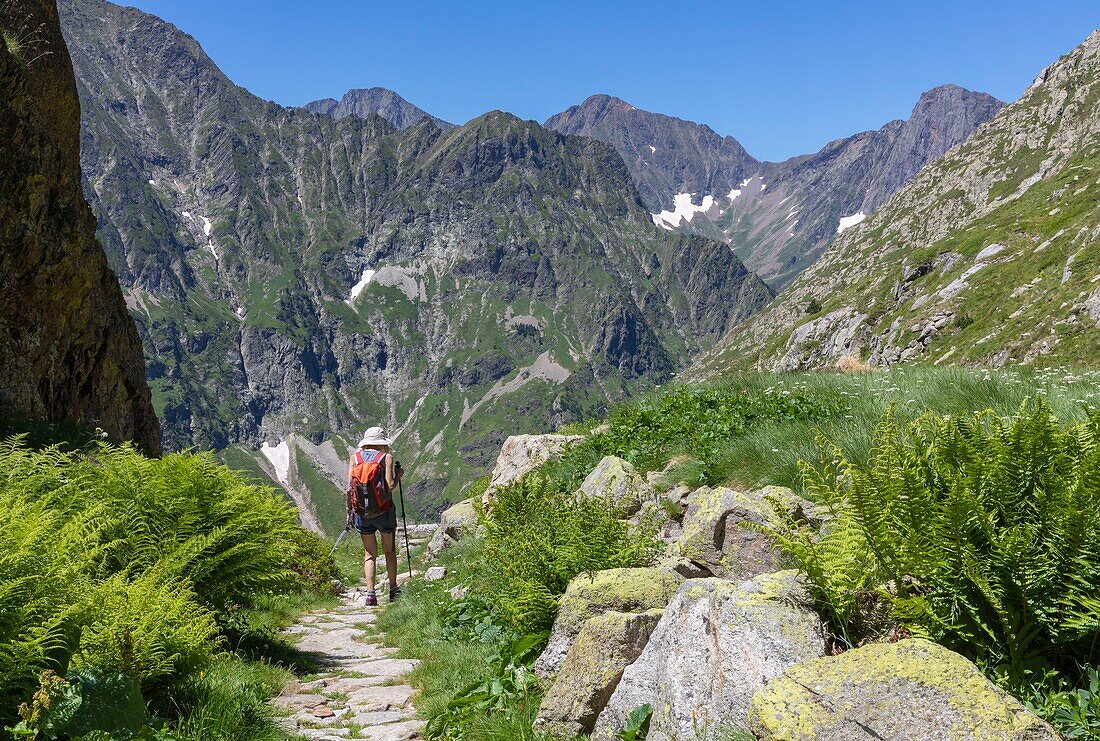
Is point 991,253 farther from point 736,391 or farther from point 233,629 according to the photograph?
point 233,629

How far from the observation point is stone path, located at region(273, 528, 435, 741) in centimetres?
664

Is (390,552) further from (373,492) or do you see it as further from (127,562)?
(127,562)

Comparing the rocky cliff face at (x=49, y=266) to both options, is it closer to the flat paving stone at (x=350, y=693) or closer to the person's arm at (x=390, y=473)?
the person's arm at (x=390, y=473)

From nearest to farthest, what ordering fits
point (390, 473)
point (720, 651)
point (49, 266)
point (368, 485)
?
point (720, 651), point (368, 485), point (390, 473), point (49, 266)

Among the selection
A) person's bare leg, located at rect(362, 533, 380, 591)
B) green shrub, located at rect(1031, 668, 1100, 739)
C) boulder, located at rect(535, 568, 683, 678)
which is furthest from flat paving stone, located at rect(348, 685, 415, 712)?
green shrub, located at rect(1031, 668, 1100, 739)

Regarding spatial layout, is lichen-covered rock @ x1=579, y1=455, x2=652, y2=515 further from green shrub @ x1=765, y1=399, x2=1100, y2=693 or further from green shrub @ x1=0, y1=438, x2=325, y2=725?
green shrub @ x1=765, y1=399, x2=1100, y2=693

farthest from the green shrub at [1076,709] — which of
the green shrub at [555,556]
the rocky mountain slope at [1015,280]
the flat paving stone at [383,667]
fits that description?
the rocky mountain slope at [1015,280]

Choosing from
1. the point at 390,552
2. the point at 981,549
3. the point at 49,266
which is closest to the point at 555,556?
the point at 981,549

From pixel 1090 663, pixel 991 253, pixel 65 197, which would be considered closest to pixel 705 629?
pixel 1090 663

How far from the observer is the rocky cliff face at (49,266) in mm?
14258

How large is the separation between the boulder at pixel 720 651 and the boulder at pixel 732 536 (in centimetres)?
173

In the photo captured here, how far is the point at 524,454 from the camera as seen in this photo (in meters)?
18.0

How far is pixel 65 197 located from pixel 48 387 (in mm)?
4966

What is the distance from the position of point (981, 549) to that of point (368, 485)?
11412mm
